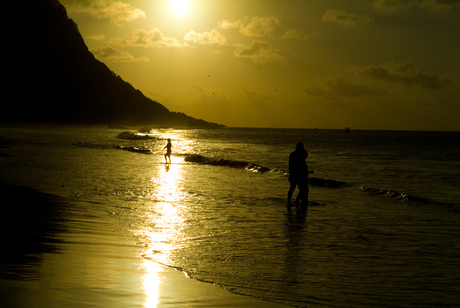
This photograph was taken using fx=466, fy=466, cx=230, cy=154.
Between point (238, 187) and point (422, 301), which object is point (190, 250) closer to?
point (422, 301)

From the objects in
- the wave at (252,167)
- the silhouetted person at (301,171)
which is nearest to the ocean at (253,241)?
the silhouetted person at (301,171)

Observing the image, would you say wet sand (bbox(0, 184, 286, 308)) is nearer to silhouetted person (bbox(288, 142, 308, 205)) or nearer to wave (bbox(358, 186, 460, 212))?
silhouetted person (bbox(288, 142, 308, 205))

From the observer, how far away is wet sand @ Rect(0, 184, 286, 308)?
5.12m

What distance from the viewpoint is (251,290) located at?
614 cm

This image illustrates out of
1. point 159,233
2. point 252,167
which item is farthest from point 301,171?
point 252,167

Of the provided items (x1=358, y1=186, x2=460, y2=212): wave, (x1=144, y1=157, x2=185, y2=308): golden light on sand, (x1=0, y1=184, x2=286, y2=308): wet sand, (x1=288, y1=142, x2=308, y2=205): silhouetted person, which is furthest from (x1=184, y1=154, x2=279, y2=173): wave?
(x1=0, y1=184, x2=286, y2=308): wet sand

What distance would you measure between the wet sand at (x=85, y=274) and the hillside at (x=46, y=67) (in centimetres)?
14461

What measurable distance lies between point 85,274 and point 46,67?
168 meters

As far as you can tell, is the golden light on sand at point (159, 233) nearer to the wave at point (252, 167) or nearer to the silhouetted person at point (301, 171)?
the silhouetted person at point (301, 171)

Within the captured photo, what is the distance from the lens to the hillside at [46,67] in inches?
5758

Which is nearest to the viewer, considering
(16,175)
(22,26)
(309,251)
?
(309,251)

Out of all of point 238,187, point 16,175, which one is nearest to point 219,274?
point 238,187

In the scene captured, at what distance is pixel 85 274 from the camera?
611 centimetres

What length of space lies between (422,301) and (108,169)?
2081 centimetres
